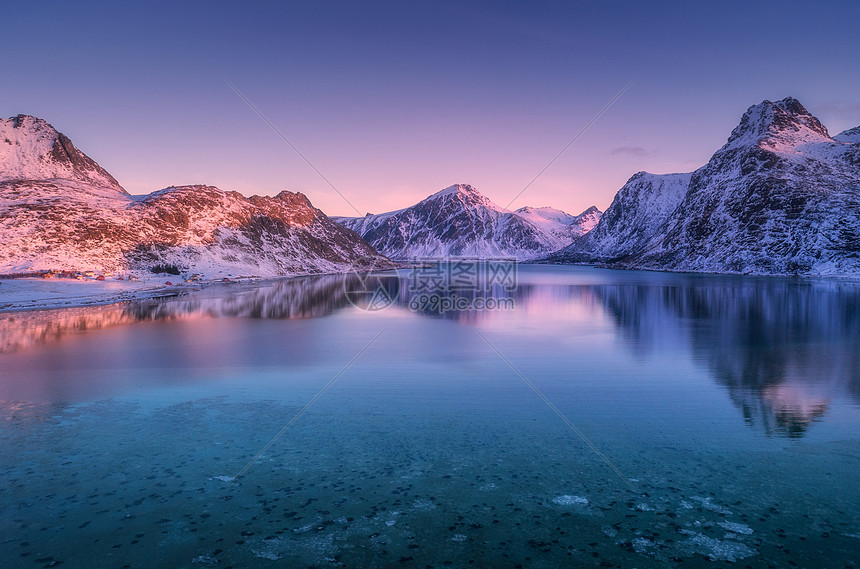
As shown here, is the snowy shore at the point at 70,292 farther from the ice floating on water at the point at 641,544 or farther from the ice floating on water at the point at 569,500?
the ice floating on water at the point at 641,544

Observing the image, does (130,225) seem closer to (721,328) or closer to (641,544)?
(721,328)

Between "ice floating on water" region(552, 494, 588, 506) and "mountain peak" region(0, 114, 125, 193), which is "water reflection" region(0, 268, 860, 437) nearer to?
"ice floating on water" region(552, 494, 588, 506)

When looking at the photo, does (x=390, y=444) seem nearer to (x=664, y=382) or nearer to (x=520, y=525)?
(x=520, y=525)

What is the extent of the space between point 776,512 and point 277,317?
3792 cm

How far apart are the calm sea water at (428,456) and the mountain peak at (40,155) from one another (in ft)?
548

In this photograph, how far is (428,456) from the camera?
37.8 ft

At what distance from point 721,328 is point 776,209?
14159 centimetres

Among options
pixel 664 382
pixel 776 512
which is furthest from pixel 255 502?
pixel 664 382

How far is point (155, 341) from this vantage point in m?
28.1

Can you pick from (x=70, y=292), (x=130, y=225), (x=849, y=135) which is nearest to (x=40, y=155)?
(x=130, y=225)

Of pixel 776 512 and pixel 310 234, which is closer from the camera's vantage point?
pixel 776 512

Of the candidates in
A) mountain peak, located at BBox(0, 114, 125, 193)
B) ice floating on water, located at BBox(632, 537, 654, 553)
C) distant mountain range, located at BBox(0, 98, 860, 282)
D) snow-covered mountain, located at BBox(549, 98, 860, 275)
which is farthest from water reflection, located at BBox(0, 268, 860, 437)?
mountain peak, located at BBox(0, 114, 125, 193)

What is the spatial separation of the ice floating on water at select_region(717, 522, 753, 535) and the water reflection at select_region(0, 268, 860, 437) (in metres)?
6.03

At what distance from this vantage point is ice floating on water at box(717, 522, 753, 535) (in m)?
8.18
